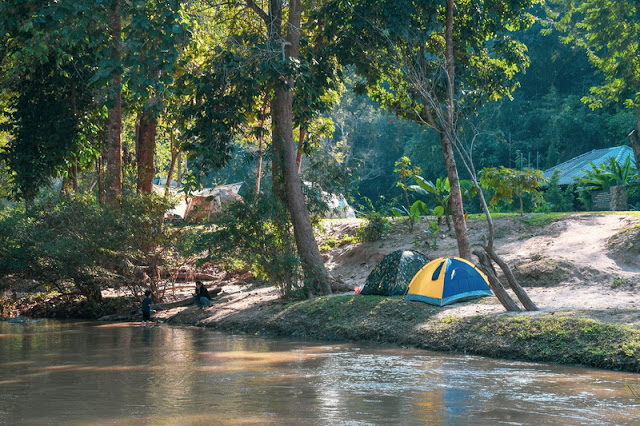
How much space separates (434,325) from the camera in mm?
14477

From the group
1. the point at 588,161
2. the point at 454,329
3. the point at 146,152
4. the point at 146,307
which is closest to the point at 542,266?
the point at 454,329

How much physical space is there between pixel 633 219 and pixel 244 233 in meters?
11.0

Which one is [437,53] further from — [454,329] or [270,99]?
[454,329]

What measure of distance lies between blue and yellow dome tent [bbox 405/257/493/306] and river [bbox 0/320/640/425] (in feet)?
8.16

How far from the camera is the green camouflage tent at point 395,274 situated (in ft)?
57.2

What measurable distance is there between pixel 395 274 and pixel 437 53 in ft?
22.4

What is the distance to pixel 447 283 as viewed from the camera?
1608cm

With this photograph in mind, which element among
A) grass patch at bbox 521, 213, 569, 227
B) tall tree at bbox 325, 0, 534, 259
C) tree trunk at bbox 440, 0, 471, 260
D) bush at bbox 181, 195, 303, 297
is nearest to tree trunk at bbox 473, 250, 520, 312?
tree trunk at bbox 440, 0, 471, 260

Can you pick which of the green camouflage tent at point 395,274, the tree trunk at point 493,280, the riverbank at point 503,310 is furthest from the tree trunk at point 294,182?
the tree trunk at point 493,280

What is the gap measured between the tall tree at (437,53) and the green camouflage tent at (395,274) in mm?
1264

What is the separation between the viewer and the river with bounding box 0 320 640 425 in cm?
827

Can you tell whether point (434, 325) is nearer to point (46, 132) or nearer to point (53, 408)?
point (53, 408)

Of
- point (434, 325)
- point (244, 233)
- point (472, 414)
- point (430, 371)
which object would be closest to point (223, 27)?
point (244, 233)

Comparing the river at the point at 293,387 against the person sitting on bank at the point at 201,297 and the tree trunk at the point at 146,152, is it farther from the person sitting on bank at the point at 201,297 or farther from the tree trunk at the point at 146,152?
the tree trunk at the point at 146,152
